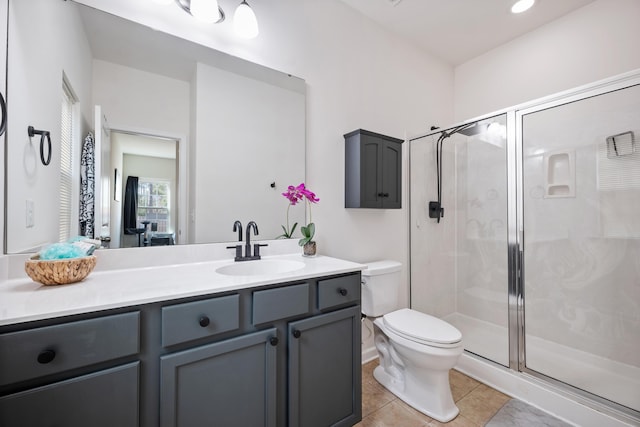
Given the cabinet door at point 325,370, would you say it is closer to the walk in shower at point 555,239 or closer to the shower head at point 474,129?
the walk in shower at point 555,239

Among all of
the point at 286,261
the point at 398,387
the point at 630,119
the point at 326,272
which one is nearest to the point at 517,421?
the point at 398,387

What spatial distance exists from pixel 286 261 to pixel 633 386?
2.25m

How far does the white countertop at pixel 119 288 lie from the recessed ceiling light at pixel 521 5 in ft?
7.77

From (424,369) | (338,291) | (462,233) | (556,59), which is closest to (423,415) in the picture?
(424,369)

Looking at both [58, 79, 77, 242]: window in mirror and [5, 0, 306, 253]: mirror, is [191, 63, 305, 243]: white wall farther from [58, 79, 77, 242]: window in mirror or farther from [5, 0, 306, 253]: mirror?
[58, 79, 77, 242]: window in mirror

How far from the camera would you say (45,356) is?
70 cm

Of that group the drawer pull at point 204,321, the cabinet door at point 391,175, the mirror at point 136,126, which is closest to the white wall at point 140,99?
the mirror at point 136,126

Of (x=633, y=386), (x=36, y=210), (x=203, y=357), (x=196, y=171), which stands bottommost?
(x=633, y=386)

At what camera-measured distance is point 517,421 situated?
1.50 meters

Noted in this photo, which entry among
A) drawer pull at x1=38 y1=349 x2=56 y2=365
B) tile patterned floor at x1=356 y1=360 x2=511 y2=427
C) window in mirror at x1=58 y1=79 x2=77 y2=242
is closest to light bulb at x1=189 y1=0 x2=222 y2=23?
window in mirror at x1=58 y1=79 x2=77 y2=242

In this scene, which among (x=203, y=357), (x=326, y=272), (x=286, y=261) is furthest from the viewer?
(x=286, y=261)

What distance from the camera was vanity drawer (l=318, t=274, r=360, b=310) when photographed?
49.1 inches

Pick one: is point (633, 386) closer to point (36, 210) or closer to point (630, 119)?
point (630, 119)

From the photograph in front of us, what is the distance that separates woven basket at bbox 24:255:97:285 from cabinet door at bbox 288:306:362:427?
0.82m
